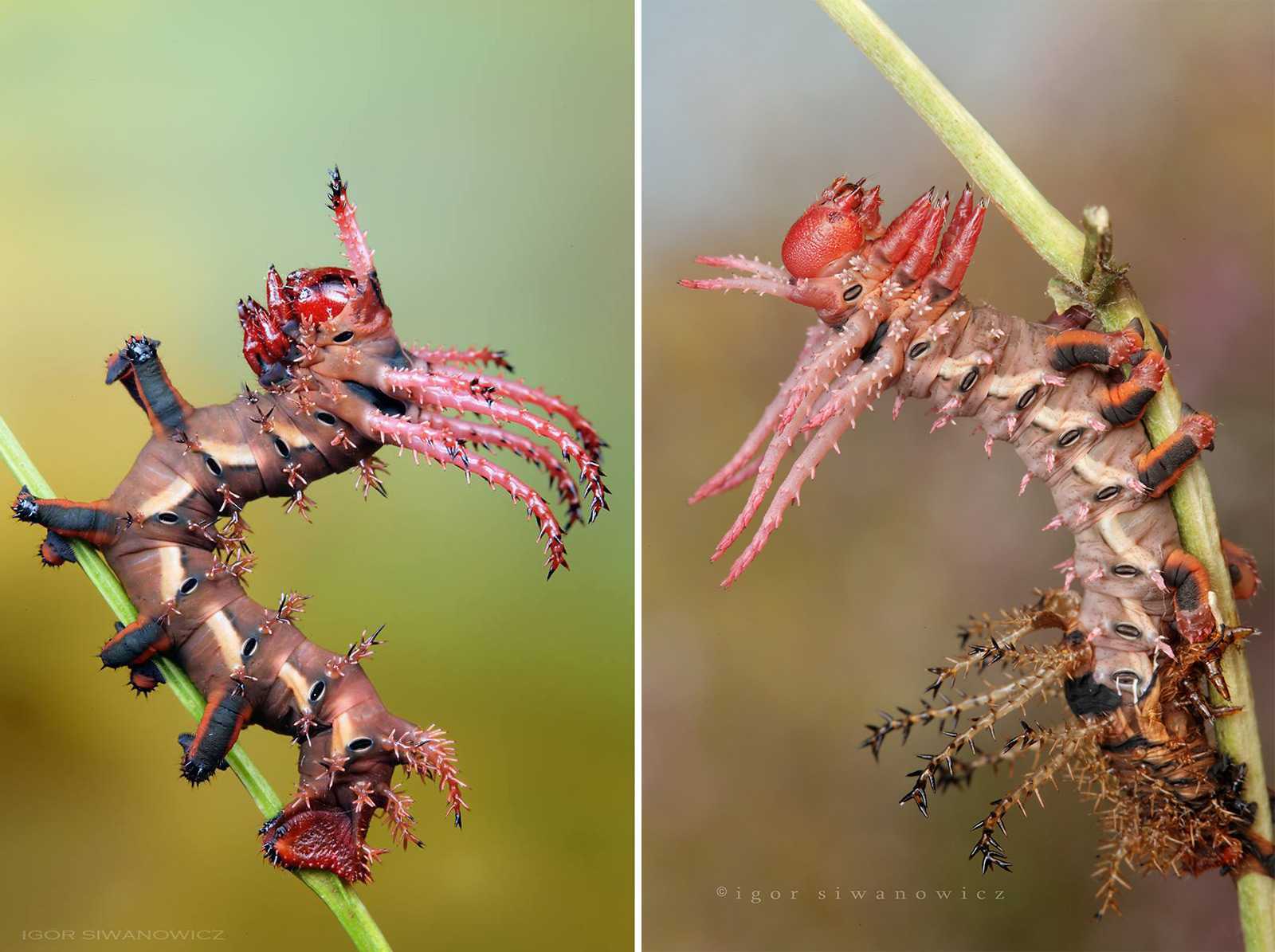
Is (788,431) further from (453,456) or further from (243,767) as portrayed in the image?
(243,767)

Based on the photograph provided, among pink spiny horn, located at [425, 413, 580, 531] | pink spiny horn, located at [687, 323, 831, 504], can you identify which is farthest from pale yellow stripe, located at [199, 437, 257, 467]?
pink spiny horn, located at [687, 323, 831, 504]

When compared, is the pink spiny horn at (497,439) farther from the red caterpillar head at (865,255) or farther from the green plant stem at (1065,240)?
the green plant stem at (1065,240)

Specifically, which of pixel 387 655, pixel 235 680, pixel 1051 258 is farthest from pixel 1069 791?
pixel 235 680

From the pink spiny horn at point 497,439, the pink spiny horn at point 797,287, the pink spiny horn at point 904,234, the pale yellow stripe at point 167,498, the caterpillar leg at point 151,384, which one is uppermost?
the pink spiny horn at point 904,234

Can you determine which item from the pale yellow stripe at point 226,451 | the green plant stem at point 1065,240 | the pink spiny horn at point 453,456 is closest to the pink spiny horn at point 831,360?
the green plant stem at point 1065,240

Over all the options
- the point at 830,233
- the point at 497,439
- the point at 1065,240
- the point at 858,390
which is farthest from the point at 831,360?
the point at 497,439

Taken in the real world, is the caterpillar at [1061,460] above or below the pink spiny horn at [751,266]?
below

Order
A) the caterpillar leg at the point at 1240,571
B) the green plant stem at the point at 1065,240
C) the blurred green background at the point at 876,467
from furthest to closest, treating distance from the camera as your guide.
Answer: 1. the blurred green background at the point at 876,467
2. the caterpillar leg at the point at 1240,571
3. the green plant stem at the point at 1065,240
